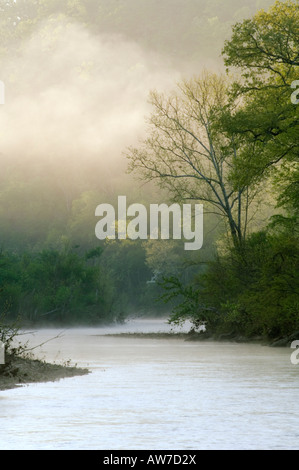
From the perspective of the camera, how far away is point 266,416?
1199 centimetres

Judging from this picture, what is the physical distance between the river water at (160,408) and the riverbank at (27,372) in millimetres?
382

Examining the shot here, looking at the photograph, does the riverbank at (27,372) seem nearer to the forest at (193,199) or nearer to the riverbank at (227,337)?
the forest at (193,199)

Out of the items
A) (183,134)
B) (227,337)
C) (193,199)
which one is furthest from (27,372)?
(193,199)

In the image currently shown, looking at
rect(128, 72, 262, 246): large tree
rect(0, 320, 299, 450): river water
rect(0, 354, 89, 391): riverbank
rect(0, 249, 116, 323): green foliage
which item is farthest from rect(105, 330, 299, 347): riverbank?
rect(0, 249, 116, 323): green foliage

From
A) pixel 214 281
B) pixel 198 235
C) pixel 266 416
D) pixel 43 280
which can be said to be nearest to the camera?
pixel 266 416

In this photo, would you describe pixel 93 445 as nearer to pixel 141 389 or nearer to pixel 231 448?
pixel 231 448

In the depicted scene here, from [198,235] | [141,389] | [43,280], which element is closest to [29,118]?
[198,235]

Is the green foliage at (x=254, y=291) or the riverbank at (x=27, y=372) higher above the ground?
the green foliage at (x=254, y=291)

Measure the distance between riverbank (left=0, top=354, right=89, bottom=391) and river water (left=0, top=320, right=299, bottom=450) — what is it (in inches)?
15.0

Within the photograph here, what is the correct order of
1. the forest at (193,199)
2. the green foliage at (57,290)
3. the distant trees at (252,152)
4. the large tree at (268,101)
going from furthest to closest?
the green foliage at (57,290), the forest at (193,199), the distant trees at (252,152), the large tree at (268,101)

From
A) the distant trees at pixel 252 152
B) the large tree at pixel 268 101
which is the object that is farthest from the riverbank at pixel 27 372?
the distant trees at pixel 252 152

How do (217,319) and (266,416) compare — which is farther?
(217,319)

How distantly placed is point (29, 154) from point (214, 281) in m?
123

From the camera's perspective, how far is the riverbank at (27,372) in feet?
54.5
